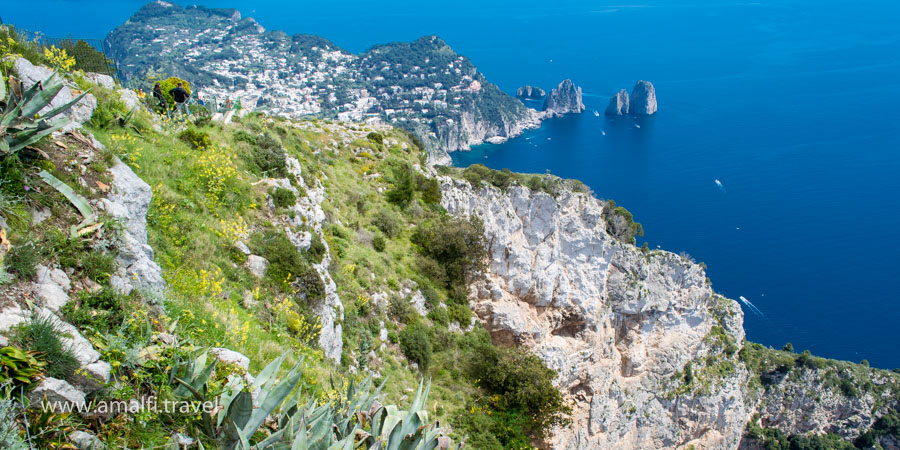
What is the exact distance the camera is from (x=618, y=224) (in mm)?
38625

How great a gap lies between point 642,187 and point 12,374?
101 metres

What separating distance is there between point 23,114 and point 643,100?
14498cm

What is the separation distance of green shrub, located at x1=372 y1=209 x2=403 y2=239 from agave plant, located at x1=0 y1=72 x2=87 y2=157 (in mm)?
16872

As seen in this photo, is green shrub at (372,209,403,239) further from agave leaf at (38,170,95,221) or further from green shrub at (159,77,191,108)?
agave leaf at (38,170,95,221)

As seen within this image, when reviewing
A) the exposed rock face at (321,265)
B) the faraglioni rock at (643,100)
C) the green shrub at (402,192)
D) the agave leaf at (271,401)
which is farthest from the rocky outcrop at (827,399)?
the faraglioni rock at (643,100)

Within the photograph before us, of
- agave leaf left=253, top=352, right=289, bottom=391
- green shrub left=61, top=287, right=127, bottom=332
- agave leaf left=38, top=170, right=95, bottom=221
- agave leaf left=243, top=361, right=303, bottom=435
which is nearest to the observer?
agave leaf left=243, top=361, right=303, bottom=435

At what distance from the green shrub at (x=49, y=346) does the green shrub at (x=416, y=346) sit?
44.7 feet

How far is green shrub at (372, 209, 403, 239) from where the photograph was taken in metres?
24.7

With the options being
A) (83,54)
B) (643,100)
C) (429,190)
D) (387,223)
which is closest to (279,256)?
(83,54)

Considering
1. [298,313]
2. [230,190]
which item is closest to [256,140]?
[230,190]

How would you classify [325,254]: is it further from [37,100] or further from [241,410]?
[241,410]

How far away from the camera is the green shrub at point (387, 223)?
24.7 meters

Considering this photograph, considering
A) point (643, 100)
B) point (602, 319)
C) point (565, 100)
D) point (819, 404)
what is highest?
point (565, 100)

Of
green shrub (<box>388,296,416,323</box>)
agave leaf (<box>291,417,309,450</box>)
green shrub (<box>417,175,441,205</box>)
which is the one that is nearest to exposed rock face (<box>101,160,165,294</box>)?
agave leaf (<box>291,417,309,450</box>)
